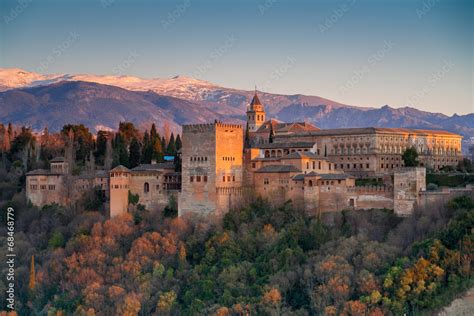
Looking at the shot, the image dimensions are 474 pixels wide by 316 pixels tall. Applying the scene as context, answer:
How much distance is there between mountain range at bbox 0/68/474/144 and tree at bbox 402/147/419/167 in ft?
267

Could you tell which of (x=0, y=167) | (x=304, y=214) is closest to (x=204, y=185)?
(x=304, y=214)

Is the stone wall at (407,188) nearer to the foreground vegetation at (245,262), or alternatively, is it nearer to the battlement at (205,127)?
the foreground vegetation at (245,262)

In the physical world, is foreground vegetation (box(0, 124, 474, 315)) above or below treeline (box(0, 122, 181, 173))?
below

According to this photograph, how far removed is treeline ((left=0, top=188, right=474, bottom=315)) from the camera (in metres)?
34.5

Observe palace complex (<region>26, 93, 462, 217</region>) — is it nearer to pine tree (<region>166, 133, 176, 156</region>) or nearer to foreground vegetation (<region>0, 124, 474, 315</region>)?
foreground vegetation (<region>0, 124, 474, 315</region>)

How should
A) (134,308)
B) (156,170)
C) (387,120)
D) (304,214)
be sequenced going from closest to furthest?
(134,308)
(304,214)
(156,170)
(387,120)

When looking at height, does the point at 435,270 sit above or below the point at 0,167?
below

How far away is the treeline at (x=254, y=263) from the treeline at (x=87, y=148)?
7596 millimetres

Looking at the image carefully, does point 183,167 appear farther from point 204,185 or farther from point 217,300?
point 217,300

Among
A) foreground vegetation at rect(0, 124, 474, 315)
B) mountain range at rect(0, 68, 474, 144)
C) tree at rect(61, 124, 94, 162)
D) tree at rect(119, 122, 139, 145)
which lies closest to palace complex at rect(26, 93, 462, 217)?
foreground vegetation at rect(0, 124, 474, 315)

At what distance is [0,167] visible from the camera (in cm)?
5569

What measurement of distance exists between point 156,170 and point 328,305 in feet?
46.4

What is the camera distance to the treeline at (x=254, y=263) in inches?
1358

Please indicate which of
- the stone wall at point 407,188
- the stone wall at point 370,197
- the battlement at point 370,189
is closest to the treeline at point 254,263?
the stone wall at point 370,197
